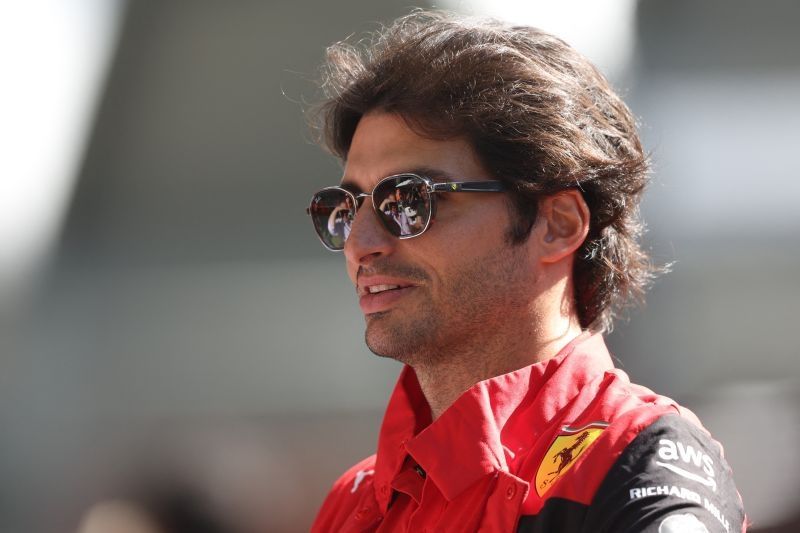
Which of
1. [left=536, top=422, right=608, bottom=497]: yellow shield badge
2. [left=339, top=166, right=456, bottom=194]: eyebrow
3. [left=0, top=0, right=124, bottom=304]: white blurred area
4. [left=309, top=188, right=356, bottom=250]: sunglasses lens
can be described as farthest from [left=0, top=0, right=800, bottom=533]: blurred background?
[left=536, top=422, right=608, bottom=497]: yellow shield badge

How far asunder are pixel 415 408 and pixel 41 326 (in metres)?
3.02

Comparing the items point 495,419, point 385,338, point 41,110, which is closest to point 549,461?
point 495,419

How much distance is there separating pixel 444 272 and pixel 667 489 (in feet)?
2.67

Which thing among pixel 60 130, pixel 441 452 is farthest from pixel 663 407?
pixel 60 130

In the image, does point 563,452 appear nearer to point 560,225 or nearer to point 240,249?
point 560,225

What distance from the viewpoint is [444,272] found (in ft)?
7.70

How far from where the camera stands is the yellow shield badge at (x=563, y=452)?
6.15ft

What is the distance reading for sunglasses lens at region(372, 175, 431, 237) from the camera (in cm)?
233

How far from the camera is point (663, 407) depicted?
6.36 feet

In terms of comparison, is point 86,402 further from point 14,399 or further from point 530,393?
point 530,393

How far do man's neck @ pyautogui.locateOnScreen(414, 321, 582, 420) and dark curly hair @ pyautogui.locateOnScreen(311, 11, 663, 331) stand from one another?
0.75 ft

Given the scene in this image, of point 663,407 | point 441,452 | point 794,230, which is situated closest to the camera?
point 663,407

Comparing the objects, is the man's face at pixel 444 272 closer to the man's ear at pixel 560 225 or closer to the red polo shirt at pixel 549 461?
the man's ear at pixel 560 225

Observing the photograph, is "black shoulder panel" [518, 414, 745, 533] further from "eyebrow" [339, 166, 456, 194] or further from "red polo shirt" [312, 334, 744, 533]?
"eyebrow" [339, 166, 456, 194]
